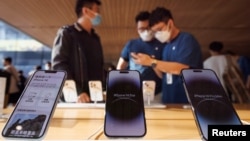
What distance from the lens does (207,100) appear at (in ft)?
1.48

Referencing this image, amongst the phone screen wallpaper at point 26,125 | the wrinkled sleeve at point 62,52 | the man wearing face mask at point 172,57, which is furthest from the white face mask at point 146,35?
the phone screen wallpaper at point 26,125

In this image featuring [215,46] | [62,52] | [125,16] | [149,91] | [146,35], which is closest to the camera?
[149,91]

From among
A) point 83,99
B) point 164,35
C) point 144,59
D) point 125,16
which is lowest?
point 83,99

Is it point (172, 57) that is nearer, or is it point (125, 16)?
point (172, 57)

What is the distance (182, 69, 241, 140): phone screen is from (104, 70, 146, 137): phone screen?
0.29ft

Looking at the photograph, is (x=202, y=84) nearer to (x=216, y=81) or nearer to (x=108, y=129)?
(x=216, y=81)

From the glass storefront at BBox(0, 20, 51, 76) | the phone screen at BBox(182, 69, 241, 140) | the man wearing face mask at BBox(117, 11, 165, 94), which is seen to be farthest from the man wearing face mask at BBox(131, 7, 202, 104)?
the glass storefront at BBox(0, 20, 51, 76)

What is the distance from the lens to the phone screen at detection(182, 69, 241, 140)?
1.36 ft

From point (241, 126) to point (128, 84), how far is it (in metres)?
0.21

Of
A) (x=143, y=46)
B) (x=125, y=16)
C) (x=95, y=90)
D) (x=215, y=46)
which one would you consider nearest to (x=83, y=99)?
(x=95, y=90)

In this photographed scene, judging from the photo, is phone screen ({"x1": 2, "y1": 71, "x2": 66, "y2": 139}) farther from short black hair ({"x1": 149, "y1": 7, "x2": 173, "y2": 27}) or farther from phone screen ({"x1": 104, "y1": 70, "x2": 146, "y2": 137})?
short black hair ({"x1": 149, "y1": 7, "x2": 173, "y2": 27})

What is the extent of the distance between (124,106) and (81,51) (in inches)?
36.3

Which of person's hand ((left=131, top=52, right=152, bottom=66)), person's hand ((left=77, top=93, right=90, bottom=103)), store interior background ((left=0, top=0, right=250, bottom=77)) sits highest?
store interior background ((left=0, top=0, right=250, bottom=77))

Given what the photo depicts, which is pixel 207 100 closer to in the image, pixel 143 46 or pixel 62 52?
pixel 62 52
